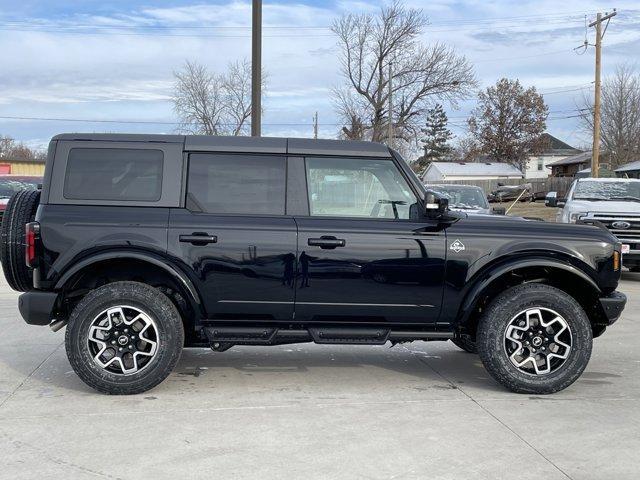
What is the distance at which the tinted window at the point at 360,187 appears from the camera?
5.52 metres

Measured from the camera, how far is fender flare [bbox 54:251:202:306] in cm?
520

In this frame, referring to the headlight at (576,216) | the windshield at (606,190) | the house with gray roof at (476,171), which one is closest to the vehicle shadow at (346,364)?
the headlight at (576,216)

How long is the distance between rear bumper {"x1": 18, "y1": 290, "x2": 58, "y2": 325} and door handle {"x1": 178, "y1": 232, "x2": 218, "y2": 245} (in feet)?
3.42

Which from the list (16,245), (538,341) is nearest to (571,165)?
(538,341)

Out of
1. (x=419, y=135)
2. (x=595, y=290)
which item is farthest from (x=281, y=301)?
(x=419, y=135)

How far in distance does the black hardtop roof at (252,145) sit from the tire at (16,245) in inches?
26.2

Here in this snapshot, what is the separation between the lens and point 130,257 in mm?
5242

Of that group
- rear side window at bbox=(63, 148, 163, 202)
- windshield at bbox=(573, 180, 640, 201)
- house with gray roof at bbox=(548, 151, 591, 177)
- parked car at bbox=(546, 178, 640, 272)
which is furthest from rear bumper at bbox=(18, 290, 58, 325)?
house with gray roof at bbox=(548, 151, 591, 177)

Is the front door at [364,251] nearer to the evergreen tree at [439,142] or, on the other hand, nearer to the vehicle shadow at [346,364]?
the vehicle shadow at [346,364]

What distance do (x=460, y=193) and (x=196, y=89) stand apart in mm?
Answer: 29630

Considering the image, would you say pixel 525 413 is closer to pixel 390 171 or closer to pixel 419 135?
pixel 390 171

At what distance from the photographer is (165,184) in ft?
17.8

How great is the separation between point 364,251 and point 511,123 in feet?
272

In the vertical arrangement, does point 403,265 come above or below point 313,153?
below
